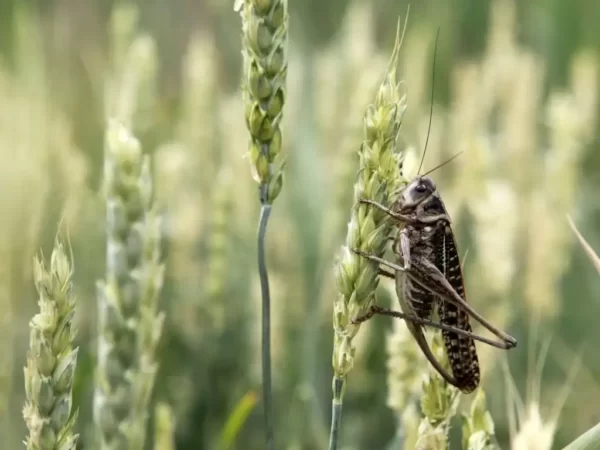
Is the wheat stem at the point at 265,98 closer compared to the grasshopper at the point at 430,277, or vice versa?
the wheat stem at the point at 265,98

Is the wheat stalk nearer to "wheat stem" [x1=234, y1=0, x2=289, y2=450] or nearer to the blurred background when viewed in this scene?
"wheat stem" [x1=234, y1=0, x2=289, y2=450]

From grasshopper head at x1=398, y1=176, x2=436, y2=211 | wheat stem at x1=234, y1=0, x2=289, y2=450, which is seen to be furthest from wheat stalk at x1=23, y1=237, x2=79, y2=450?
grasshopper head at x1=398, y1=176, x2=436, y2=211

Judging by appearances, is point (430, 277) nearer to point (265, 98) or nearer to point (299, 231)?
point (265, 98)

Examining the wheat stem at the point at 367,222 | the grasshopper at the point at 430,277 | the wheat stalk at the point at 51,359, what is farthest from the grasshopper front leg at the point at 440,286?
the wheat stalk at the point at 51,359

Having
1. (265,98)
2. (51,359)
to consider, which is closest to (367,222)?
(265,98)

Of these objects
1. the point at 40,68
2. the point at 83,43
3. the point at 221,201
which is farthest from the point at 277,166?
the point at 83,43

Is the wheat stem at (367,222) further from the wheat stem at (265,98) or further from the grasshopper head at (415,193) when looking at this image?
the grasshopper head at (415,193)

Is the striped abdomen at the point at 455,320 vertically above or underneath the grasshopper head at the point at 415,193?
underneath

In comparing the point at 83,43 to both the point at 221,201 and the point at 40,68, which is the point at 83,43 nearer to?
the point at 40,68

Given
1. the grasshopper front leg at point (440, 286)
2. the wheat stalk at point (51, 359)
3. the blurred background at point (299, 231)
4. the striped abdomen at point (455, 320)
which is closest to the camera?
the wheat stalk at point (51, 359)
